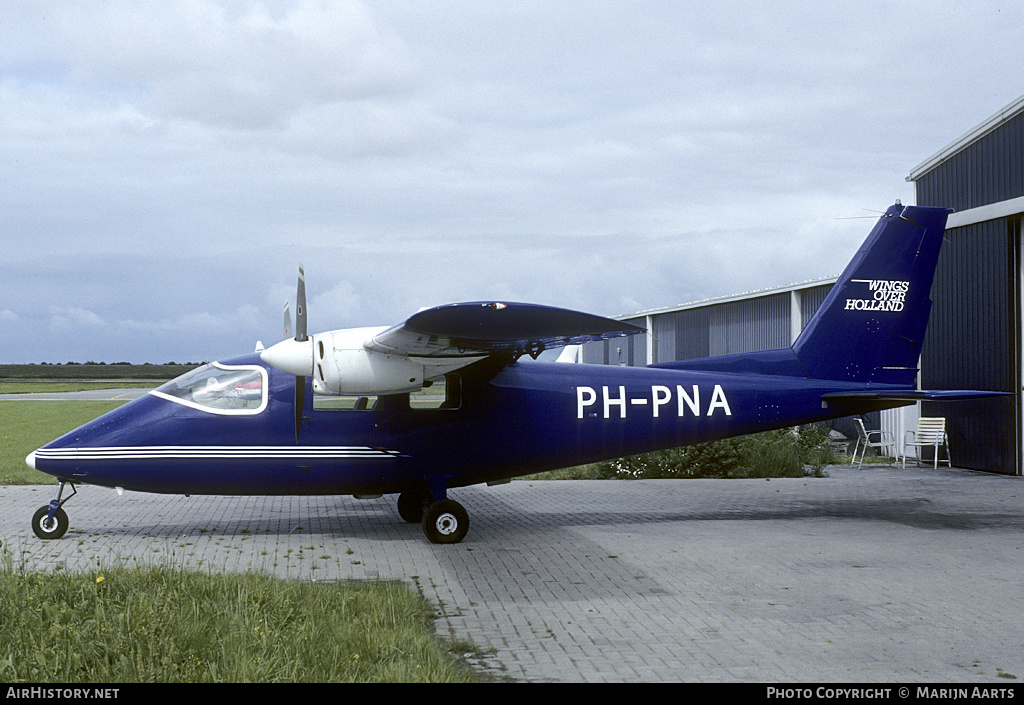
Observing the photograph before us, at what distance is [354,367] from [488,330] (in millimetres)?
1663

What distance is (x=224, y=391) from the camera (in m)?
10.6

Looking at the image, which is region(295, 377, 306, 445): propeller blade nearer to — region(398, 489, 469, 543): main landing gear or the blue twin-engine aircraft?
the blue twin-engine aircraft

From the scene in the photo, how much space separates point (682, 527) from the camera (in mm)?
11352

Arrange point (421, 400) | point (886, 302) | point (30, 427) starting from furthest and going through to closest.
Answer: point (30, 427), point (886, 302), point (421, 400)

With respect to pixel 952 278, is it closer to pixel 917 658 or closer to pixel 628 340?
pixel 917 658

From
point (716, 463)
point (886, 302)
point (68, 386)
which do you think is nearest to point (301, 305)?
point (886, 302)

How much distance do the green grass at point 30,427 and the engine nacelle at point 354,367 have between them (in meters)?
8.49

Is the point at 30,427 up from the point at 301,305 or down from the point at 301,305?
down

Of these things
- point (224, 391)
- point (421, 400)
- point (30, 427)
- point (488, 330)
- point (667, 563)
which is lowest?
point (667, 563)

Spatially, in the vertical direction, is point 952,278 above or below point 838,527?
above

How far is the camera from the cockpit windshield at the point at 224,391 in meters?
10.5

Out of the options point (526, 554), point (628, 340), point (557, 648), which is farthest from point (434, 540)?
point (628, 340)

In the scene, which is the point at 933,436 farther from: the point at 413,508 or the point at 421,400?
the point at 421,400

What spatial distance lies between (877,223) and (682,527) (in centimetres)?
519
